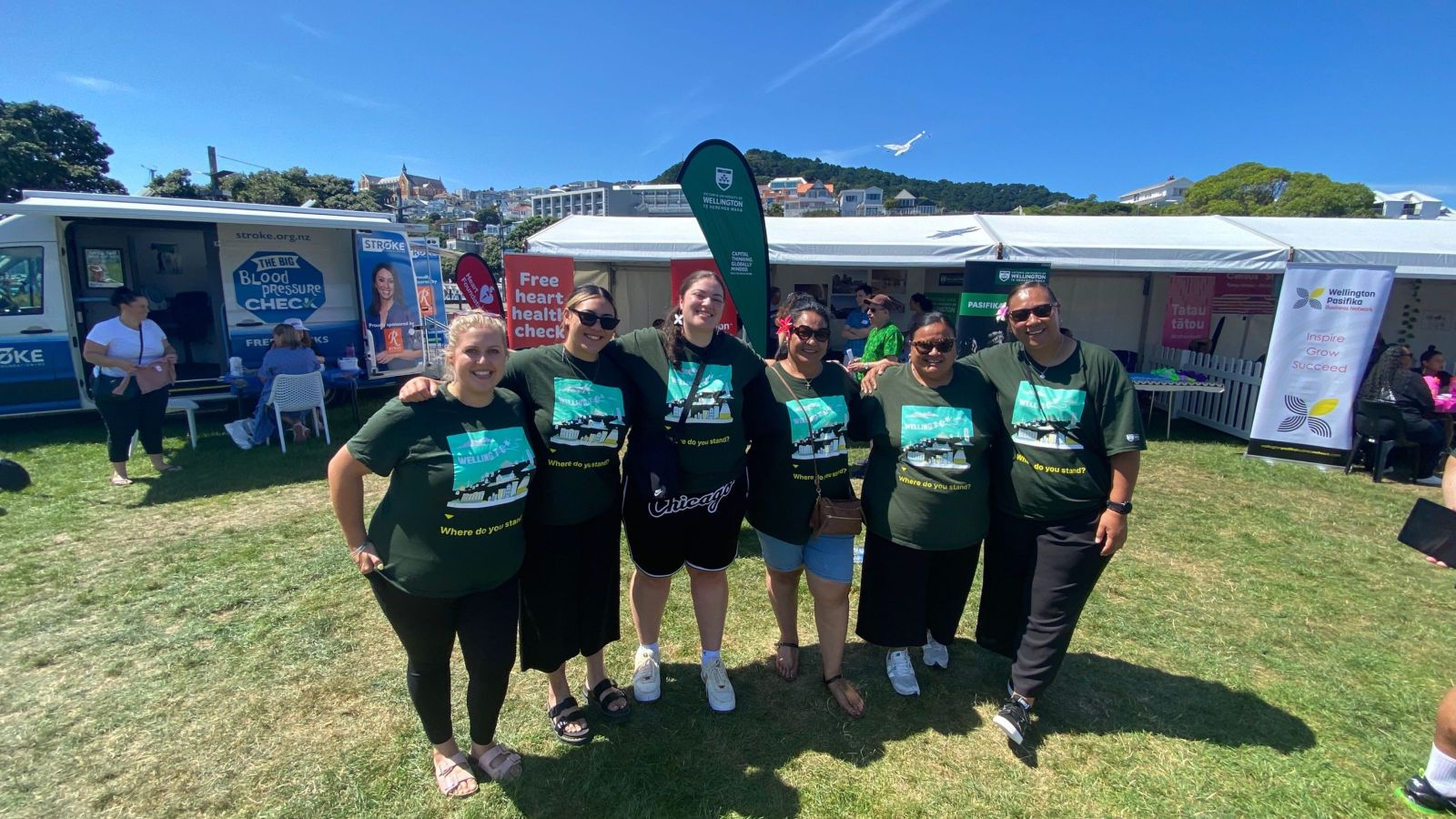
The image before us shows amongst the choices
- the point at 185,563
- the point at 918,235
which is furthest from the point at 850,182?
the point at 185,563

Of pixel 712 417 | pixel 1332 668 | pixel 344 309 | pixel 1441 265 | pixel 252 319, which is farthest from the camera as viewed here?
pixel 344 309

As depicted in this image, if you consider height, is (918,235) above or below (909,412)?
above

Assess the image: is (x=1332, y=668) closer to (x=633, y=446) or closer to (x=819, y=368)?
(x=819, y=368)

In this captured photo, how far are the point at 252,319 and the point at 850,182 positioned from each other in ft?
399

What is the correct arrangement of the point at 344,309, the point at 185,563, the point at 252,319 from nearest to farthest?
1. the point at 185,563
2. the point at 252,319
3. the point at 344,309

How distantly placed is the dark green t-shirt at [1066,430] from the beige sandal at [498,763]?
7.28 feet

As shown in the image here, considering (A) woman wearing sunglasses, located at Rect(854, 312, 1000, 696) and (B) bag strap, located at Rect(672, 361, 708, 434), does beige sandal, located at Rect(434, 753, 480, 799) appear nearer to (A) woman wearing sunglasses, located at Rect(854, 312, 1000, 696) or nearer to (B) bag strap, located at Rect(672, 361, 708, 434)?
(B) bag strap, located at Rect(672, 361, 708, 434)

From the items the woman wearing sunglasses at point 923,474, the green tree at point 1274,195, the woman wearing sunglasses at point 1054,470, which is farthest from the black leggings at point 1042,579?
the green tree at point 1274,195

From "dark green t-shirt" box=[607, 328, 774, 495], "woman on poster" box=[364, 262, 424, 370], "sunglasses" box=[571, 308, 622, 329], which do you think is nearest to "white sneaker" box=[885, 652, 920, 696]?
"dark green t-shirt" box=[607, 328, 774, 495]

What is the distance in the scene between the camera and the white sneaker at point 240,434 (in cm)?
695

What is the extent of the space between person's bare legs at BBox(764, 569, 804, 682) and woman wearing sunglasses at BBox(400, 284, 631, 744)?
793 millimetres

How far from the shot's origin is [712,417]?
2.38m

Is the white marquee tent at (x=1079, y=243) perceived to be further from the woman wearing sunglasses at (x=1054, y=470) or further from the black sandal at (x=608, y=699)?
the black sandal at (x=608, y=699)

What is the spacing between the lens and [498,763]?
7.84ft
